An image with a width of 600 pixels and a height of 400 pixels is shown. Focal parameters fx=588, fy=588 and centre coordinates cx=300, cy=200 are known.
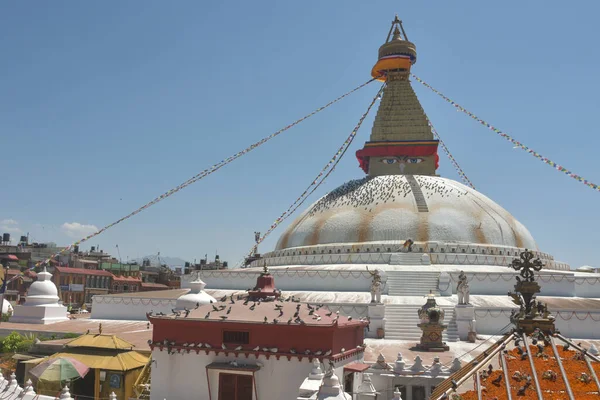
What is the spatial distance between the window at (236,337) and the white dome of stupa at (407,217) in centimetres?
1736

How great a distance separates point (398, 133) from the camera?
37156 mm

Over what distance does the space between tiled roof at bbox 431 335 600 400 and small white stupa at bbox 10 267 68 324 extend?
23.0 meters

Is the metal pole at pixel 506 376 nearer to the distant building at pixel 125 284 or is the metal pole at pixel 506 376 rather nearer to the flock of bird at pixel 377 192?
the flock of bird at pixel 377 192

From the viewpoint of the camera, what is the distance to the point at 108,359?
14984 millimetres

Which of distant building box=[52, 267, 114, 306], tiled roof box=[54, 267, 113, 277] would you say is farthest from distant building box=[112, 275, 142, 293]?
tiled roof box=[54, 267, 113, 277]

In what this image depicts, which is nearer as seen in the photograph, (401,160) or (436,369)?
(436,369)

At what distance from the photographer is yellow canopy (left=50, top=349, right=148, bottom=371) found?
1478cm

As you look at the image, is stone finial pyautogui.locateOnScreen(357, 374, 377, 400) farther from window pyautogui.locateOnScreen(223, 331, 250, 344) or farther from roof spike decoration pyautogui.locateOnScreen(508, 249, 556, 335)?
roof spike decoration pyautogui.locateOnScreen(508, 249, 556, 335)

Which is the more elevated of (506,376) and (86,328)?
(506,376)

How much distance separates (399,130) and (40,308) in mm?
22935

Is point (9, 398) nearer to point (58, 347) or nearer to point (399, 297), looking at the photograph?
point (58, 347)

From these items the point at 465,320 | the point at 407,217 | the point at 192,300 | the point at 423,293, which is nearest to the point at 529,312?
the point at 465,320

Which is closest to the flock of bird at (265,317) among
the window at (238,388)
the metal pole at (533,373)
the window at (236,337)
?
the window at (236,337)

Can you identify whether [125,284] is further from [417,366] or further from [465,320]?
[417,366]
